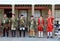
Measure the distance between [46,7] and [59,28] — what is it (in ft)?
9.07

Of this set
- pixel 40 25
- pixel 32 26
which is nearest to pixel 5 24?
pixel 32 26

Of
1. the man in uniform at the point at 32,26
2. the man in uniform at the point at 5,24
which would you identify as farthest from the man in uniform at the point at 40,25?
the man in uniform at the point at 5,24

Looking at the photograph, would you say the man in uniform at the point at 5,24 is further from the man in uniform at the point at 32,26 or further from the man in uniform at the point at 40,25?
the man in uniform at the point at 40,25

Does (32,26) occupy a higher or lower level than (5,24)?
lower

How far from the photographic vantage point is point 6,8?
22469mm

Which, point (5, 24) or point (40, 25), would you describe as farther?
point (5, 24)

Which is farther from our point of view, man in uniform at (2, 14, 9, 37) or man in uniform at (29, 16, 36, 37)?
man in uniform at (2, 14, 9, 37)

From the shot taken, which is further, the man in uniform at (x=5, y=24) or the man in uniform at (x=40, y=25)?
the man in uniform at (x=5, y=24)

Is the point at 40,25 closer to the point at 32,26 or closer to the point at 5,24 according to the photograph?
the point at 32,26

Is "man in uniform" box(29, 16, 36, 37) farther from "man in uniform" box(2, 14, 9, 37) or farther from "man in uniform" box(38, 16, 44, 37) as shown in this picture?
"man in uniform" box(2, 14, 9, 37)

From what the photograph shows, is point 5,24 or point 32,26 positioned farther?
point 5,24

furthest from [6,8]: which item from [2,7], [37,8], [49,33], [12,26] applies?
[49,33]

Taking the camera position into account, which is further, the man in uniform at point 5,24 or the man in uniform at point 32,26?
the man in uniform at point 5,24

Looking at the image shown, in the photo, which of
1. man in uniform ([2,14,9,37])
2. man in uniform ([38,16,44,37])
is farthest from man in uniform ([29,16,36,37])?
man in uniform ([2,14,9,37])
